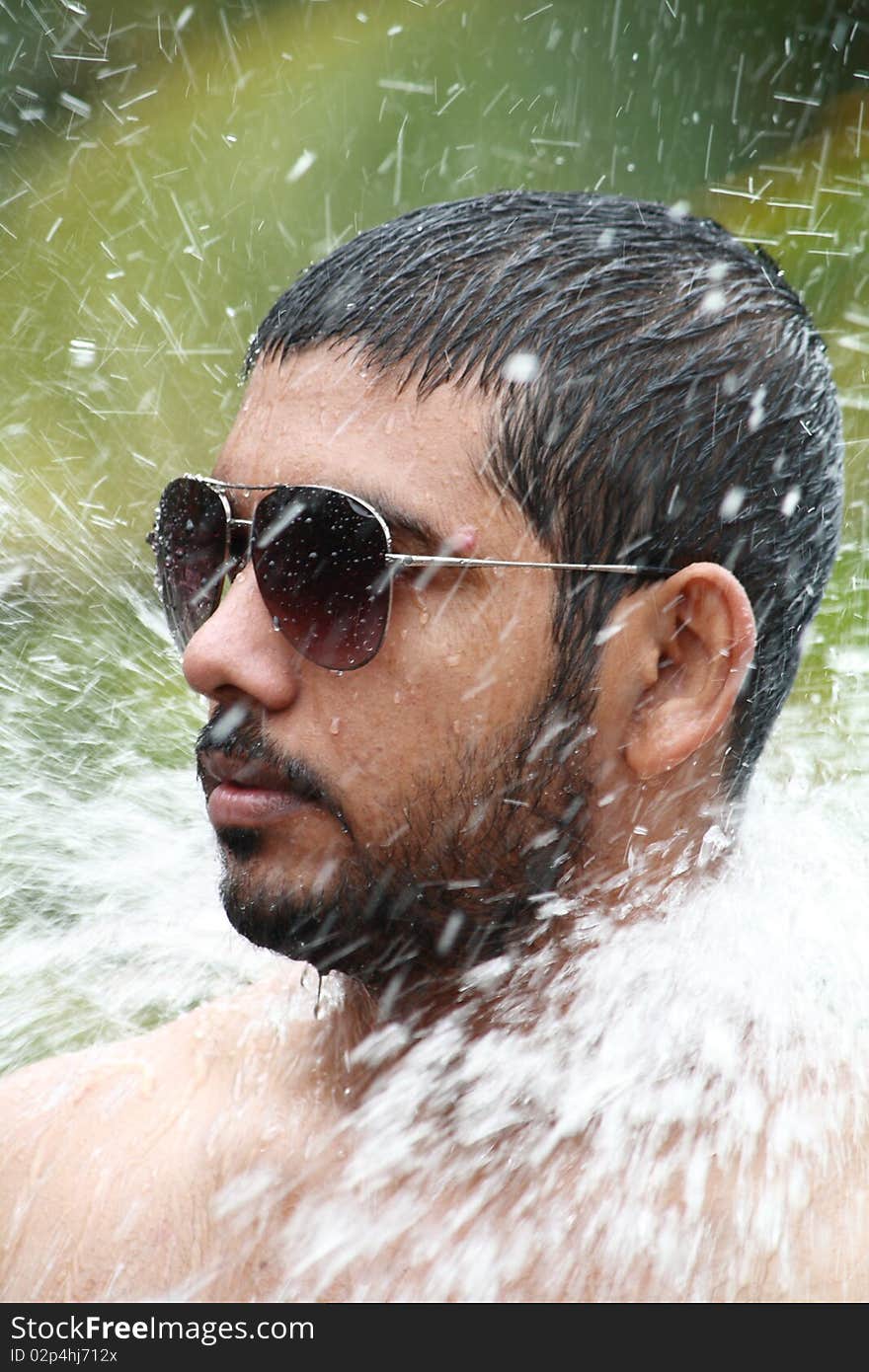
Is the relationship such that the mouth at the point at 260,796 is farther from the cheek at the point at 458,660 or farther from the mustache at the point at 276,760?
the cheek at the point at 458,660

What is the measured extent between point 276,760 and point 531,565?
1.38 feet

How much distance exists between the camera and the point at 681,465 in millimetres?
1923

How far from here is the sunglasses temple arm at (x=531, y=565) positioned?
1806 mm

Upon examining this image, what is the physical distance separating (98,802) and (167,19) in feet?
10.4

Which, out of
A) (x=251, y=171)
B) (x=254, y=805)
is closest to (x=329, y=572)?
(x=254, y=805)

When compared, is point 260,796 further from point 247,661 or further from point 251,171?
point 251,171

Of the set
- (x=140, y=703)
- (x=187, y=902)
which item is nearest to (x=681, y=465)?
(x=187, y=902)

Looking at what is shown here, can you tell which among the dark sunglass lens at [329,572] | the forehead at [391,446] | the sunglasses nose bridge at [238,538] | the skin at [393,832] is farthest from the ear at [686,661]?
the sunglasses nose bridge at [238,538]

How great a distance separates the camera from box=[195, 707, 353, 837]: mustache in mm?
1817

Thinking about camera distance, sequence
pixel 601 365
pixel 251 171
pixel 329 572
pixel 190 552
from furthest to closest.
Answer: pixel 251 171 < pixel 190 552 < pixel 601 365 < pixel 329 572

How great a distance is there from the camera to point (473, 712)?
1823 millimetres

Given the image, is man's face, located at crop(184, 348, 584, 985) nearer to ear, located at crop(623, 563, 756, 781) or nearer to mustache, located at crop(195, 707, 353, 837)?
mustache, located at crop(195, 707, 353, 837)

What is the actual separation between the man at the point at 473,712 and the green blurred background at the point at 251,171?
2.88 meters

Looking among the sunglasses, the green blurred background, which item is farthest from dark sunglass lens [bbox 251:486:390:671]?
the green blurred background
